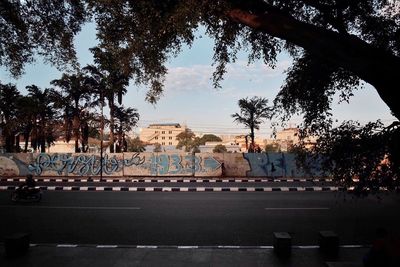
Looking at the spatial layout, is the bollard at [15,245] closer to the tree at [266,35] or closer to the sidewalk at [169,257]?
the sidewalk at [169,257]

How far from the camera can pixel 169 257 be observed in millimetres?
8094

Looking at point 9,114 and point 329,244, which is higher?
point 9,114

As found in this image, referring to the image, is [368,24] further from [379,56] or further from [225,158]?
[225,158]

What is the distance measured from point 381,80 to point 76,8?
754 cm

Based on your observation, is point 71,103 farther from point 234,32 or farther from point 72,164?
point 234,32

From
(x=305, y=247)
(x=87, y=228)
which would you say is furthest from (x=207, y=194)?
(x=305, y=247)

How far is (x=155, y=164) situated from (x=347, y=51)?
90.6 feet

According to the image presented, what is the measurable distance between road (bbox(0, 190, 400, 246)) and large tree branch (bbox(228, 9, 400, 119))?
527cm

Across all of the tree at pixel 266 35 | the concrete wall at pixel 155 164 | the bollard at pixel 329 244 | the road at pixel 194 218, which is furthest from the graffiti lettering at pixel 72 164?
the bollard at pixel 329 244

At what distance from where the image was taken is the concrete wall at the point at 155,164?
31.9 metres

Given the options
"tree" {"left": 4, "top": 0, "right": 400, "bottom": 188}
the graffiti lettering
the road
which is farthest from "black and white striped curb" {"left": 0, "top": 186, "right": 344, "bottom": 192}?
the graffiti lettering

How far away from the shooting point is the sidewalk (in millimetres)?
7648

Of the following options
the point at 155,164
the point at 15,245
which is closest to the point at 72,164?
the point at 155,164

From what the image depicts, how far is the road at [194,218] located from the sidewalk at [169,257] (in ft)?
2.96
